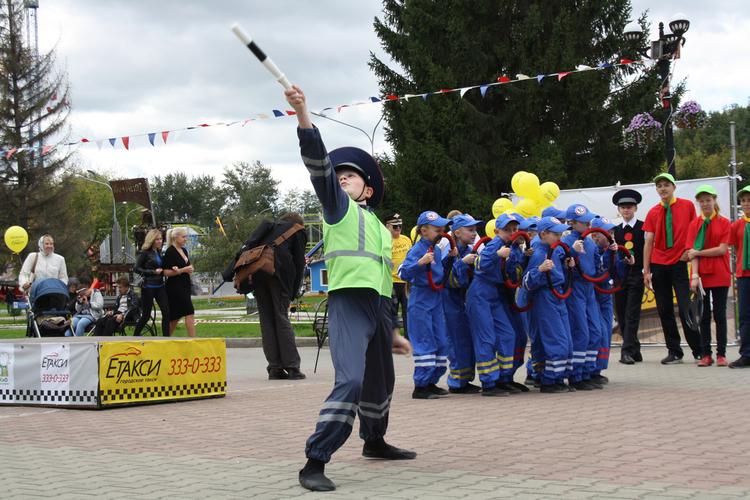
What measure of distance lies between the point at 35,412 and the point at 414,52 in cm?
2280

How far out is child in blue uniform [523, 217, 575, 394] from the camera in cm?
765

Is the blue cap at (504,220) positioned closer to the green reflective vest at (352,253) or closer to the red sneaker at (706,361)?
the green reflective vest at (352,253)

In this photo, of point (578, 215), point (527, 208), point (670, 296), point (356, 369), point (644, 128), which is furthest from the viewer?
point (644, 128)

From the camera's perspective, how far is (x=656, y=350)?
12.7 m

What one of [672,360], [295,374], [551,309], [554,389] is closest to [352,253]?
[551,309]

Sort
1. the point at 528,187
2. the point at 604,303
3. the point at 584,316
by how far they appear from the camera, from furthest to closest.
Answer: the point at 528,187
the point at 604,303
the point at 584,316

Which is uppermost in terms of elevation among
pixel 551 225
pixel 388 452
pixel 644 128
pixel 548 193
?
pixel 644 128

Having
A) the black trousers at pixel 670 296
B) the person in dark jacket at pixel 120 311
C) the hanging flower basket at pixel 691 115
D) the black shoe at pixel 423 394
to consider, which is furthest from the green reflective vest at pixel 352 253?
the hanging flower basket at pixel 691 115

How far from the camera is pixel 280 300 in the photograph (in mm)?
9508

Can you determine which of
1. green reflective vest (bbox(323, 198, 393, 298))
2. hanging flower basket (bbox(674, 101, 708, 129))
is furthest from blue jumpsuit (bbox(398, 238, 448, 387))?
hanging flower basket (bbox(674, 101, 708, 129))

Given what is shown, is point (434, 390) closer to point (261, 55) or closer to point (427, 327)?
point (427, 327)

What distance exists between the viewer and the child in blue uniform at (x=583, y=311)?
8016 millimetres

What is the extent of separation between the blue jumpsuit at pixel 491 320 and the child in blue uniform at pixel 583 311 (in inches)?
31.2

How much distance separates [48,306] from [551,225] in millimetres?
8924
